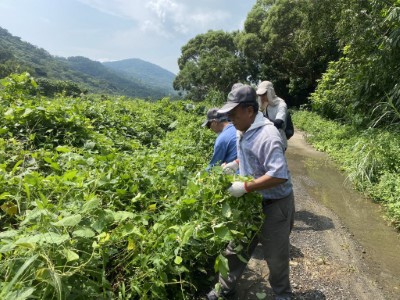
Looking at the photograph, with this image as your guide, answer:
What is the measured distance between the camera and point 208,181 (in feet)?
8.30

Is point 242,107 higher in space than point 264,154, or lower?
higher

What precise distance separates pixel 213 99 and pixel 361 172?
8718 mm

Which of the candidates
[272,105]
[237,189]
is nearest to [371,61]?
[272,105]

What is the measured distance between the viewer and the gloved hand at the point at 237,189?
246cm

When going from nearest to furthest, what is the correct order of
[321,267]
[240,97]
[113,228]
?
1. [113,228]
2. [240,97]
3. [321,267]

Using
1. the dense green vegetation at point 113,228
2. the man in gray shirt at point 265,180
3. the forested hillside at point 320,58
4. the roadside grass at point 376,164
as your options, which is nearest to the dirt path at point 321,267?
the man in gray shirt at point 265,180

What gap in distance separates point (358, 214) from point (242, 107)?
4447mm

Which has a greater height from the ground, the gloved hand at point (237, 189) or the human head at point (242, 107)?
the human head at point (242, 107)

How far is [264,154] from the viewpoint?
2701 mm

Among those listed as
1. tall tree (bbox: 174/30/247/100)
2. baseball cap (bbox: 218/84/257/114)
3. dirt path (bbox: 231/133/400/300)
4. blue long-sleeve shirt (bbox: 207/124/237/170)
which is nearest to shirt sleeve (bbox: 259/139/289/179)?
baseball cap (bbox: 218/84/257/114)

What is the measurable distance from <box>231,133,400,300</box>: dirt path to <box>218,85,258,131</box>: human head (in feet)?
4.79

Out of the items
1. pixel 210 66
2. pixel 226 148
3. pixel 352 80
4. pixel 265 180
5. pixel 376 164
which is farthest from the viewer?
pixel 210 66

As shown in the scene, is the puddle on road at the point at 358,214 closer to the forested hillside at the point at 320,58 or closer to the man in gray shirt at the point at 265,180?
the man in gray shirt at the point at 265,180

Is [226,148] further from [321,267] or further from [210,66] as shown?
[210,66]
